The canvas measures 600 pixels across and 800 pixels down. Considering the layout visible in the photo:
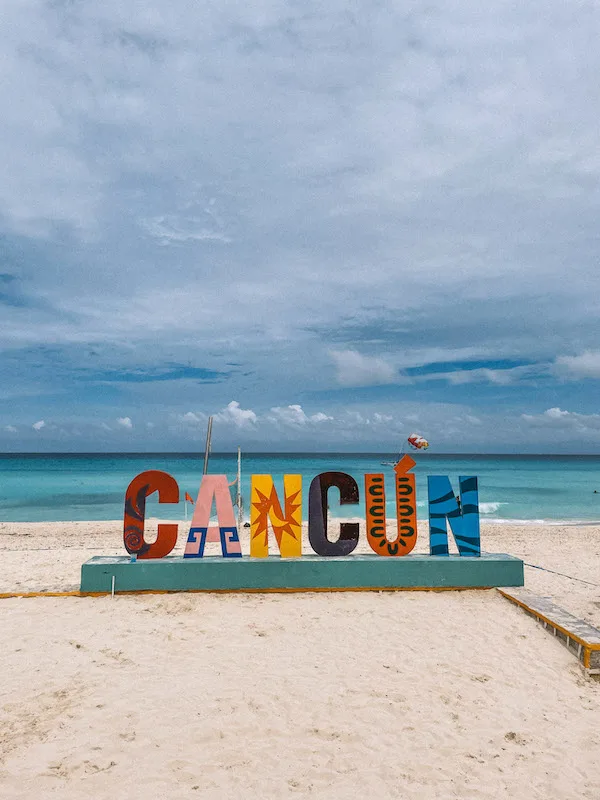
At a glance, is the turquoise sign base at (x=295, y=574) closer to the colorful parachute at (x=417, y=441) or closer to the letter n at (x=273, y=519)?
the letter n at (x=273, y=519)

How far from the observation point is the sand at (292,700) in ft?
15.9

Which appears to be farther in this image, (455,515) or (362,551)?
(362,551)

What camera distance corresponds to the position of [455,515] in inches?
415

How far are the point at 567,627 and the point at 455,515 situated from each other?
2975 mm

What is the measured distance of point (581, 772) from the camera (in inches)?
198

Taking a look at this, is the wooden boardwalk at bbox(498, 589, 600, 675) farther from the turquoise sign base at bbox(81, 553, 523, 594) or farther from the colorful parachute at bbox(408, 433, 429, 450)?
the colorful parachute at bbox(408, 433, 429, 450)

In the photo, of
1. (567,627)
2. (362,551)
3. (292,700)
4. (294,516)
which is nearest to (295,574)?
(294,516)

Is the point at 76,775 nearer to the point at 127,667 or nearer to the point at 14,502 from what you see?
the point at 127,667

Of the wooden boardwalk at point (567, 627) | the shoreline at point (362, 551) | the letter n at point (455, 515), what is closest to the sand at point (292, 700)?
the wooden boardwalk at point (567, 627)

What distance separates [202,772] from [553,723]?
12.4 feet

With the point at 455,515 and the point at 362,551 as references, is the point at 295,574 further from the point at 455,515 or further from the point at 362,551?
the point at 362,551

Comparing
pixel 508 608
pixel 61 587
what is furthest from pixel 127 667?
pixel 508 608

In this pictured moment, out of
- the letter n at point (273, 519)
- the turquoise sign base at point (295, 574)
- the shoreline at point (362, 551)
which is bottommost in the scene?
the shoreline at point (362, 551)

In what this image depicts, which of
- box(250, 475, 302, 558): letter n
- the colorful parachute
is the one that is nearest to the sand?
box(250, 475, 302, 558): letter n
